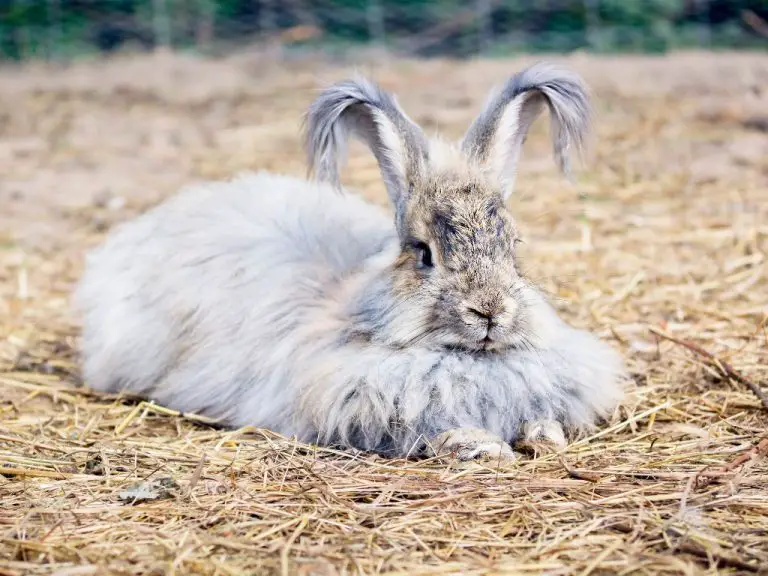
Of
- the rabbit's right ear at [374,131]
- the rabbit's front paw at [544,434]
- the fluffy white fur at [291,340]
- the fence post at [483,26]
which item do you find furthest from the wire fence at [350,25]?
the rabbit's front paw at [544,434]

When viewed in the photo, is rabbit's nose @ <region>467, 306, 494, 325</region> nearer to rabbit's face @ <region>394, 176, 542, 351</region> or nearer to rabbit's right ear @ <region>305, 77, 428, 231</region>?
rabbit's face @ <region>394, 176, 542, 351</region>

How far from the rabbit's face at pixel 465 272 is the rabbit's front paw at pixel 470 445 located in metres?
0.29

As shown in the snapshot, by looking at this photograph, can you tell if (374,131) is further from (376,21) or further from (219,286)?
(376,21)

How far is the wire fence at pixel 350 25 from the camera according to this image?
13547 mm

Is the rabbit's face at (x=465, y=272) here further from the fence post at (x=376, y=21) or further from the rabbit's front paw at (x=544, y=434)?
the fence post at (x=376, y=21)

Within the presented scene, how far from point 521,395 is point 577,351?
34 cm

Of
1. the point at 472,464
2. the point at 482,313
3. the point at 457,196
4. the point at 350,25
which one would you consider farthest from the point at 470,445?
the point at 350,25

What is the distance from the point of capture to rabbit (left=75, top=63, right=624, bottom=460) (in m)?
3.62

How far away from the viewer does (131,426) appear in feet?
13.5

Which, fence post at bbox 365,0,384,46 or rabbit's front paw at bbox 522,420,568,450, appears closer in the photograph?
rabbit's front paw at bbox 522,420,568,450

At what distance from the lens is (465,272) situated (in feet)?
11.7

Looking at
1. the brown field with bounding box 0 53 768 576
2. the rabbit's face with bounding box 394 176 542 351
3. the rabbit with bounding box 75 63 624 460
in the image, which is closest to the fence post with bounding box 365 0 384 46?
the brown field with bounding box 0 53 768 576

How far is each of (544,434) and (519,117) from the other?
1.16 metres

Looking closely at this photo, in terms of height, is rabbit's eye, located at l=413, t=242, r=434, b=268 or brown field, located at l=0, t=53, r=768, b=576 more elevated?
rabbit's eye, located at l=413, t=242, r=434, b=268
